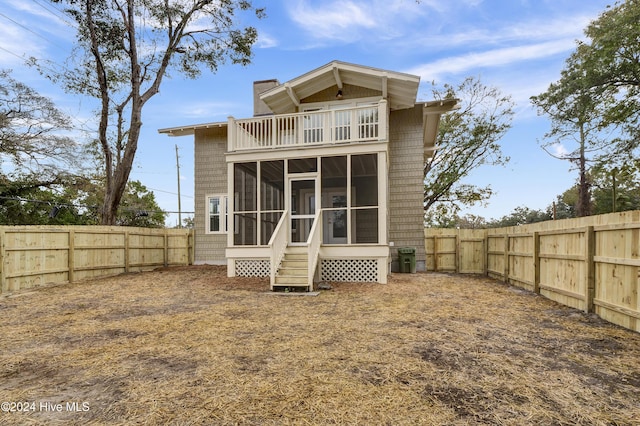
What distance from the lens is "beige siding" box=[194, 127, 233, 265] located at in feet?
42.9

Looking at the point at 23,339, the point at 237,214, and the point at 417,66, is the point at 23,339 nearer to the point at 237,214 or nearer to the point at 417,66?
the point at 237,214

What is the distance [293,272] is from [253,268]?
6.94 feet

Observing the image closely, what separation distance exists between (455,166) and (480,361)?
1850 centimetres

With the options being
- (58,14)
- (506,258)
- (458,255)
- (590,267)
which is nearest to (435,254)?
(458,255)

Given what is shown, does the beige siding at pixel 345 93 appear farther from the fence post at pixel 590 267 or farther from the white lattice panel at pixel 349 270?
the fence post at pixel 590 267

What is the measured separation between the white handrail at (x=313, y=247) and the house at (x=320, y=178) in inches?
1.0

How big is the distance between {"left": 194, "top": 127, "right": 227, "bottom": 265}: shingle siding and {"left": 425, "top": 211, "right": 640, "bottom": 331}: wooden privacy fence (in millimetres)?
9914

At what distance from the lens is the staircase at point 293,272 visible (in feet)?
24.7

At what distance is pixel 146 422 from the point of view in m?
2.27

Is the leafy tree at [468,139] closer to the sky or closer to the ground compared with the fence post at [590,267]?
closer to the sky

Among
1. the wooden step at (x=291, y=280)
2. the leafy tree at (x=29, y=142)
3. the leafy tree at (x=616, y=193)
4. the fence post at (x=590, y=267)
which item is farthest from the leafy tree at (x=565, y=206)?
the leafy tree at (x=29, y=142)

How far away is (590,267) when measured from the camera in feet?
17.1

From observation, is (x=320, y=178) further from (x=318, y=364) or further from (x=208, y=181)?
(x=318, y=364)

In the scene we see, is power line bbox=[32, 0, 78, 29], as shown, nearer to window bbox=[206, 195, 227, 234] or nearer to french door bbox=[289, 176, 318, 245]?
window bbox=[206, 195, 227, 234]
